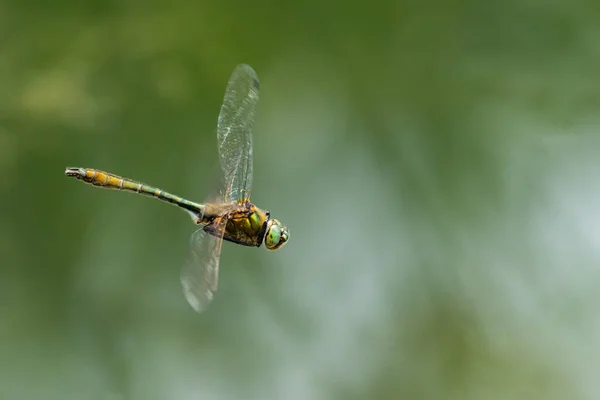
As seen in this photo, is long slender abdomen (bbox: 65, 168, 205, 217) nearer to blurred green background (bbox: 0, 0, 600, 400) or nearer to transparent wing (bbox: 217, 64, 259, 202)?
transparent wing (bbox: 217, 64, 259, 202)

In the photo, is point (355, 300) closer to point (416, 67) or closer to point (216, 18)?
point (416, 67)

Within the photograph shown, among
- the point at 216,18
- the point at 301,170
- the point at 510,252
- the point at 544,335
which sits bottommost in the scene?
the point at 544,335

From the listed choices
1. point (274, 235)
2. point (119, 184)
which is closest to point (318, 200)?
point (274, 235)

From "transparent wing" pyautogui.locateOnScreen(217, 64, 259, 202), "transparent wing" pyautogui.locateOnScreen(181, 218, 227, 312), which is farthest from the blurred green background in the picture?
"transparent wing" pyautogui.locateOnScreen(181, 218, 227, 312)

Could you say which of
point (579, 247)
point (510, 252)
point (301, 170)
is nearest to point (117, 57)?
point (301, 170)

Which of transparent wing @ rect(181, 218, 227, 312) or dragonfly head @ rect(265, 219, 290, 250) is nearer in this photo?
transparent wing @ rect(181, 218, 227, 312)

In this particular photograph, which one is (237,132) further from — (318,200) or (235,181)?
(318,200)

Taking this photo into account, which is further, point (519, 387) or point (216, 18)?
point (216, 18)
